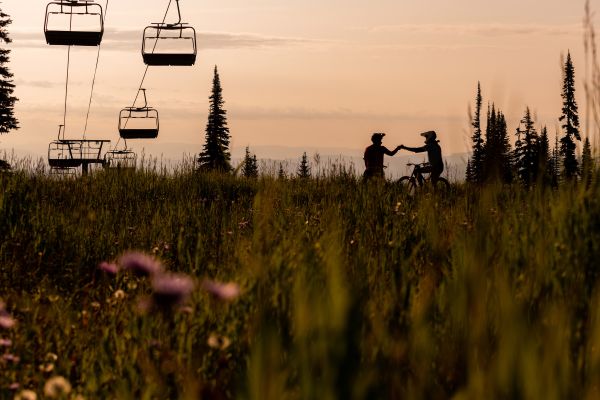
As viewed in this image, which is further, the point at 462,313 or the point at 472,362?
the point at 462,313

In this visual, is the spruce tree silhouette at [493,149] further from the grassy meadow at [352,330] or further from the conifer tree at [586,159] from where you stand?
the conifer tree at [586,159]

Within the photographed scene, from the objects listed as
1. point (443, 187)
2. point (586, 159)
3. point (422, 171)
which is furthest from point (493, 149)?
point (422, 171)

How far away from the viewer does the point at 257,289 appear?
2.94m

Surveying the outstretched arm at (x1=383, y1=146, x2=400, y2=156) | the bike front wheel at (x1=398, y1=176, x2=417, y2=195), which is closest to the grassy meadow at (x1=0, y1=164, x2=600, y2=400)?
the bike front wheel at (x1=398, y1=176, x2=417, y2=195)

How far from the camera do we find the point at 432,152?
17.3 meters

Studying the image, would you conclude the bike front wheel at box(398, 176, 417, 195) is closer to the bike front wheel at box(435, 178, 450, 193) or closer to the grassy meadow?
the bike front wheel at box(435, 178, 450, 193)

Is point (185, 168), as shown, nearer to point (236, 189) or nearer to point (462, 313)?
point (236, 189)

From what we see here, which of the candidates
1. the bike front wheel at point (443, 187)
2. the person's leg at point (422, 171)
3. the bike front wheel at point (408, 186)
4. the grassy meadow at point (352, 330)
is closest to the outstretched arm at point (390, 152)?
the bike front wheel at point (408, 186)

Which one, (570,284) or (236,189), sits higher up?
(236,189)

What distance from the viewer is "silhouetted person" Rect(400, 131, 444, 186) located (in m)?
17.0

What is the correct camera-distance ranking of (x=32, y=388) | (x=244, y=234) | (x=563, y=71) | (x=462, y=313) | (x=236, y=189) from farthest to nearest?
(x=236, y=189) < (x=244, y=234) < (x=563, y=71) < (x=32, y=388) < (x=462, y=313)

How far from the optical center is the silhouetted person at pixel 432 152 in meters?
17.0

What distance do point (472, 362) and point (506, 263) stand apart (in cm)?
143

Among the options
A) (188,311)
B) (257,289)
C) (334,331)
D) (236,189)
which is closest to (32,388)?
(188,311)
